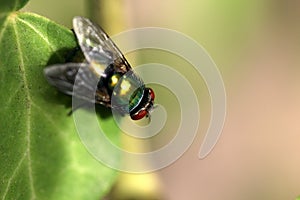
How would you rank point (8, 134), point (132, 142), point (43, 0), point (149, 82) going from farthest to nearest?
1. point (43, 0)
2. point (149, 82)
3. point (132, 142)
4. point (8, 134)

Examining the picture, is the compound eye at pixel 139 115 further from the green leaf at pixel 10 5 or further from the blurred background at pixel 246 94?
the blurred background at pixel 246 94

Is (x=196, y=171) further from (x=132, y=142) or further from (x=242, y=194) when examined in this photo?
(x=132, y=142)

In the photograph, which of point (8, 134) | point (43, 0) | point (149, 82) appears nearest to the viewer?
point (8, 134)

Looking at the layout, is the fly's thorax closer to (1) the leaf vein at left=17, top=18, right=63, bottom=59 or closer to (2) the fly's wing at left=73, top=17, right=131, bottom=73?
(2) the fly's wing at left=73, top=17, right=131, bottom=73

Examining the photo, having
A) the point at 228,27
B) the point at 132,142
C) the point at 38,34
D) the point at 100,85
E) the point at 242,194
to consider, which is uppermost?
the point at 38,34

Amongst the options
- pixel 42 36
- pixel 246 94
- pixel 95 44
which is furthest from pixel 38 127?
pixel 246 94

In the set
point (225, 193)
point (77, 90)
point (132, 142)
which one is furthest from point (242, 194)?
point (77, 90)

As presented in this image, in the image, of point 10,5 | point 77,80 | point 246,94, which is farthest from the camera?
point 246,94

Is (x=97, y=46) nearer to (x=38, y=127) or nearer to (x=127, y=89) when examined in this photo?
(x=127, y=89)
